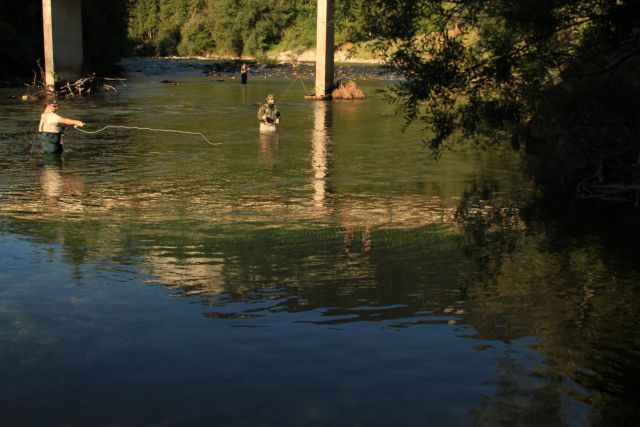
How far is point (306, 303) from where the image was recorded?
10719mm

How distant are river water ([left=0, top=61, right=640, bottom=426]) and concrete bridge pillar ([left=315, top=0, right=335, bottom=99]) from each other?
31.1 meters

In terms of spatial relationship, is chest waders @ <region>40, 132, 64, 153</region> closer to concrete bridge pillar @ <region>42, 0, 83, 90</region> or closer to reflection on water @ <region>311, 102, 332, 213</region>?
reflection on water @ <region>311, 102, 332, 213</region>

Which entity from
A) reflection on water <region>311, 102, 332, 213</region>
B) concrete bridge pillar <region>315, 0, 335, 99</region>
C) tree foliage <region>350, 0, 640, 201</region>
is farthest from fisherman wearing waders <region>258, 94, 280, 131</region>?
concrete bridge pillar <region>315, 0, 335, 99</region>

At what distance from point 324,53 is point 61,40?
1858cm

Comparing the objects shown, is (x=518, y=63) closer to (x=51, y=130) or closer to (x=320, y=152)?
(x=320, y=152)

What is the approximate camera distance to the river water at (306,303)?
305 inches

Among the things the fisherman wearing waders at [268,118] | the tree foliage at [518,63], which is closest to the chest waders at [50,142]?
the fisherman wearing waders at [268,118]

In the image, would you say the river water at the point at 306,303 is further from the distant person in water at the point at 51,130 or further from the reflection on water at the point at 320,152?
the distant person in water at the point at 51,130

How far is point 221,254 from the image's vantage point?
13.2 m

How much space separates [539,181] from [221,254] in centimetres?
1091

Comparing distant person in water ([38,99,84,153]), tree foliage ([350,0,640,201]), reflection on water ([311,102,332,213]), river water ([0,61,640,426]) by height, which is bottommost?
river water ([0,61,640,426])

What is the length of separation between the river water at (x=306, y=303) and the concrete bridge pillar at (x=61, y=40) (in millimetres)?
35879

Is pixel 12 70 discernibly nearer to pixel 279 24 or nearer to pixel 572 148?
pixel 572 148

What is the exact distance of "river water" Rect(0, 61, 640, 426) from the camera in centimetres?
775
